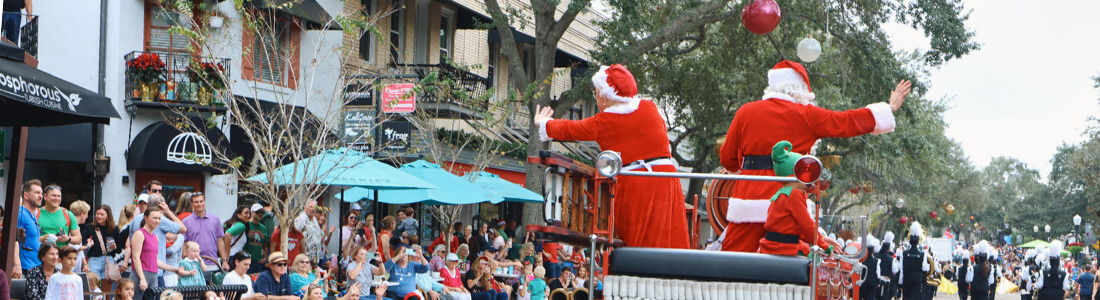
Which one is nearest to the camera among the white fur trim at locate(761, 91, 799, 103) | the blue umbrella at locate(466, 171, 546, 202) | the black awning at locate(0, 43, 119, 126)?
the black awning at locate(0, 43, 119, 126)

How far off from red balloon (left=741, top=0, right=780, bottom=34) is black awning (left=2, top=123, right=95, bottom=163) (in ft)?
31.8

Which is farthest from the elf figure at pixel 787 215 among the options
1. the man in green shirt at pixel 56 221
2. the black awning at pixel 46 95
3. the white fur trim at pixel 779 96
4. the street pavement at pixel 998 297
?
the street pavement at pixel 998 297

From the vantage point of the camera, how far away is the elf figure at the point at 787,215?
688cm

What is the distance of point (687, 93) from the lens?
94.1ft

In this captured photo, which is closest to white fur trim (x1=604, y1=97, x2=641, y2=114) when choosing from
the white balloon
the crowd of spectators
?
the crowd of spectators

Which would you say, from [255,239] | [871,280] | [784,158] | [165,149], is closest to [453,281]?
[255,239]

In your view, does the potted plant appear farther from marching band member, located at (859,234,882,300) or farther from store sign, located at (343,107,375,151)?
marching band member, located at (859,234,882,300)

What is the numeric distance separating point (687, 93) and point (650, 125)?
815 inches

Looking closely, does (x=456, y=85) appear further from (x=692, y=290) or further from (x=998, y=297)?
(x=998, y=297)

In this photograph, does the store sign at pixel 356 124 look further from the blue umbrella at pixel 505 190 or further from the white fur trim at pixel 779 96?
the white fur trim at pixel 779 96

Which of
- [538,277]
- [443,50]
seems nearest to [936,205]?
[443,50]

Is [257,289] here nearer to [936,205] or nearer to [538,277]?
[538,277]

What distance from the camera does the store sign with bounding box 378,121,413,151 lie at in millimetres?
18641

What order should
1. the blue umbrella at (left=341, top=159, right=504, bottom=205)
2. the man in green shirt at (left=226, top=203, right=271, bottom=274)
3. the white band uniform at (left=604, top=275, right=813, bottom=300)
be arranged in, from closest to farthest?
the white band uniform at (left=604, top=275, right=813, bottom=300), the man in green shirt at (left=226, top=203, right=271, bottom=274), the blue umbrella at (left=341, top=159, right=504, bottom=205)
